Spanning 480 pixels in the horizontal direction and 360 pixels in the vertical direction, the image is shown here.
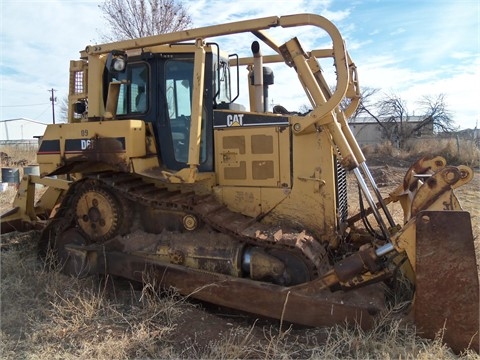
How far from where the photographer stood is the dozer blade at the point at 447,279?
3.46 metres

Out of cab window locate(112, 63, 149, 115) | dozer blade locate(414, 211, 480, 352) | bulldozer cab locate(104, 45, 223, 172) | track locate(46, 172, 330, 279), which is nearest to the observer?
dozer blade locate(414, 211, 480, 352)

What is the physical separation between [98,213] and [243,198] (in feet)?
5.75

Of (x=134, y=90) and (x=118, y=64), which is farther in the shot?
(x=134, y=90)

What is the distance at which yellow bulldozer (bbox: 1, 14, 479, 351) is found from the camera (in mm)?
3766

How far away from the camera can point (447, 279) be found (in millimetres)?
3508

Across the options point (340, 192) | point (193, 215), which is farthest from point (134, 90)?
point (340, 192)

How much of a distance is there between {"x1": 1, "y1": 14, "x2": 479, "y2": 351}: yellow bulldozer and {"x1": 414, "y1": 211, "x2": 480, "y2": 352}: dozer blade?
0.03 ft

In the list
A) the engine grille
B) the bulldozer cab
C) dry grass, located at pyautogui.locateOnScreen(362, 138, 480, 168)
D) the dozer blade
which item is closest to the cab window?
the bulldozer cab

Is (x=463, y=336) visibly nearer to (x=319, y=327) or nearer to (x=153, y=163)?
(x=319, y=327)

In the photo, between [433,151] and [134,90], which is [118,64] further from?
[433,151]

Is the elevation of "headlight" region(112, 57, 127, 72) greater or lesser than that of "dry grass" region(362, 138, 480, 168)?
greater

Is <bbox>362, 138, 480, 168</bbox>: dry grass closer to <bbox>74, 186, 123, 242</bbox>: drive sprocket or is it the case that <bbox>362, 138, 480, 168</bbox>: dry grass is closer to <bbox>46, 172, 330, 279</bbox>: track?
<bbox>46, 172, 330, 279</bbox>: track

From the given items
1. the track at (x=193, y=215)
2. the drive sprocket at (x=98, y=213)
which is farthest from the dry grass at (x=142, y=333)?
the track at (x=193, y=215)

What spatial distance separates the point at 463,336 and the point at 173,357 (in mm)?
2421
